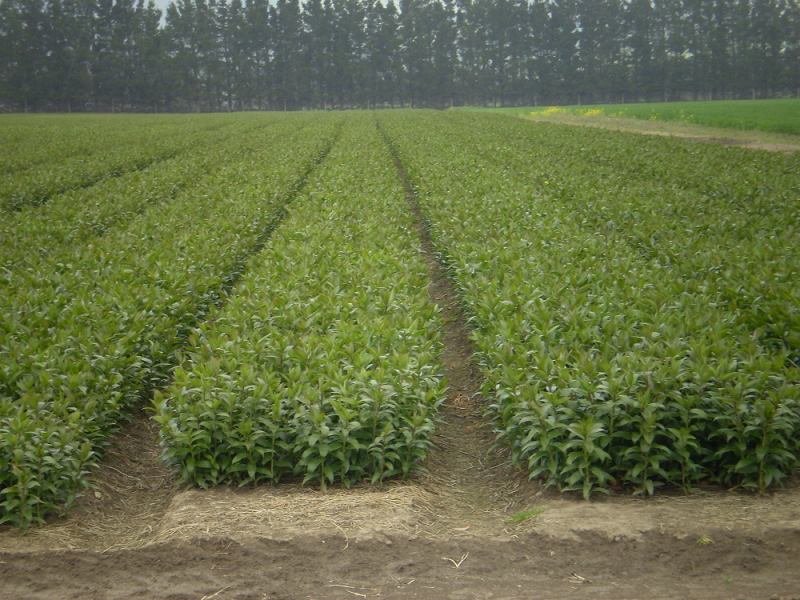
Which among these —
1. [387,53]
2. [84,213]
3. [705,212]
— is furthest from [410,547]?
[387,53]

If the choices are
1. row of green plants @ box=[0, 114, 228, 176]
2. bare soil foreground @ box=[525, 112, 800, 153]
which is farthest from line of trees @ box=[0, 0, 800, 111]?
row of green plants @ box=[0, 114, 228, 176]

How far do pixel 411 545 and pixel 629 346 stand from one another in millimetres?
2755

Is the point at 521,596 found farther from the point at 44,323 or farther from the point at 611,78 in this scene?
the point at 611,78

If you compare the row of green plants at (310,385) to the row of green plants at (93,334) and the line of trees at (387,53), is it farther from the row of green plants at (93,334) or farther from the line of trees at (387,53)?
the line of trees at (387,53)

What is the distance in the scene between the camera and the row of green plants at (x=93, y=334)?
5141mm

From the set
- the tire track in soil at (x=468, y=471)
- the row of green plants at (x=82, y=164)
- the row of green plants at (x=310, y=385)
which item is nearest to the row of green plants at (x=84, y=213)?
the row of green plants at (x=82, y=164)

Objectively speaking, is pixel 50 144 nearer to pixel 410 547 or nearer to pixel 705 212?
pixel 705 212

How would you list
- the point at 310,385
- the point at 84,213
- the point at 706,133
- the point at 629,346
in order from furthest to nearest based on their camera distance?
the point at 706,133 → the point at 84,213 → the point at 629,346 → the point at 310,385

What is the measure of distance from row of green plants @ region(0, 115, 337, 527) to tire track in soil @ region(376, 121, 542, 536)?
2.50 metres

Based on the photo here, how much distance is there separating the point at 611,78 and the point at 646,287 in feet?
313

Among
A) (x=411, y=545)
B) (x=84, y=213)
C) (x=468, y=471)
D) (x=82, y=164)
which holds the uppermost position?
(x=82, y=164)

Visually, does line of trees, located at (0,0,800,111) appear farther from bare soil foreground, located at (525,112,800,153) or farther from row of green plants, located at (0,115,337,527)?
row of green plants, located at (0,115,337,527)

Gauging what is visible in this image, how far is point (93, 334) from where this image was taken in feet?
23.0

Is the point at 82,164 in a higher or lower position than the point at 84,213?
higher
